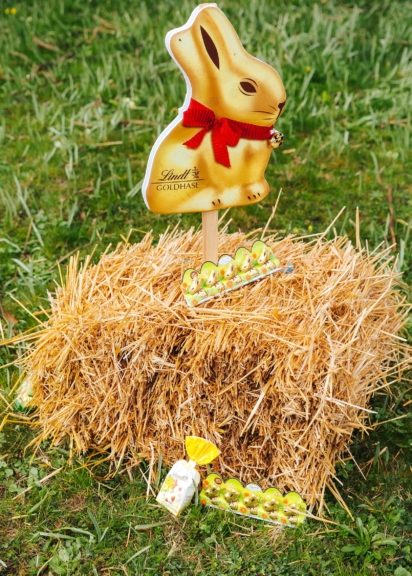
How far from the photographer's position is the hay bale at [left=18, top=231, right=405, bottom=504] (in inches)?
105

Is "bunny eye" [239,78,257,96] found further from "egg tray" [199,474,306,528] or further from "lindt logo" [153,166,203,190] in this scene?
"egg tray" [199,474,306,528]

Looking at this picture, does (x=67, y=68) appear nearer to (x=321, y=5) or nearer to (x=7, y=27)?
(x=7, y=27)

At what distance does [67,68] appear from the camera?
5598 millimetres

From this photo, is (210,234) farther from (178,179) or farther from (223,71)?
(223,71)

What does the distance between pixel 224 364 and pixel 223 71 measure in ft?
3.24

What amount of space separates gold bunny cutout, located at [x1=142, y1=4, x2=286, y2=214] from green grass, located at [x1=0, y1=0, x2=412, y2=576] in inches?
41.7

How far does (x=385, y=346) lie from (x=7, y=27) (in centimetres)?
429

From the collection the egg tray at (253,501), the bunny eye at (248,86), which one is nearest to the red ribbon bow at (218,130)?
the bunny eye at (248,86)

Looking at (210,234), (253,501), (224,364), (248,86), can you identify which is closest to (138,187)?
(210,234)

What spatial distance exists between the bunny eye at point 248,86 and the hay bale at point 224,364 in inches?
25.3

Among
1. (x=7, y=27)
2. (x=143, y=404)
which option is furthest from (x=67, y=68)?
(x=143, y=404)

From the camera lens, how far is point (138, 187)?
4297mm

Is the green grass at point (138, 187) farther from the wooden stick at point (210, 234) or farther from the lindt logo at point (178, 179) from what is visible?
the lindt logo at point (178, 179)

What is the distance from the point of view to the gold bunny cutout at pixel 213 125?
101 inches
